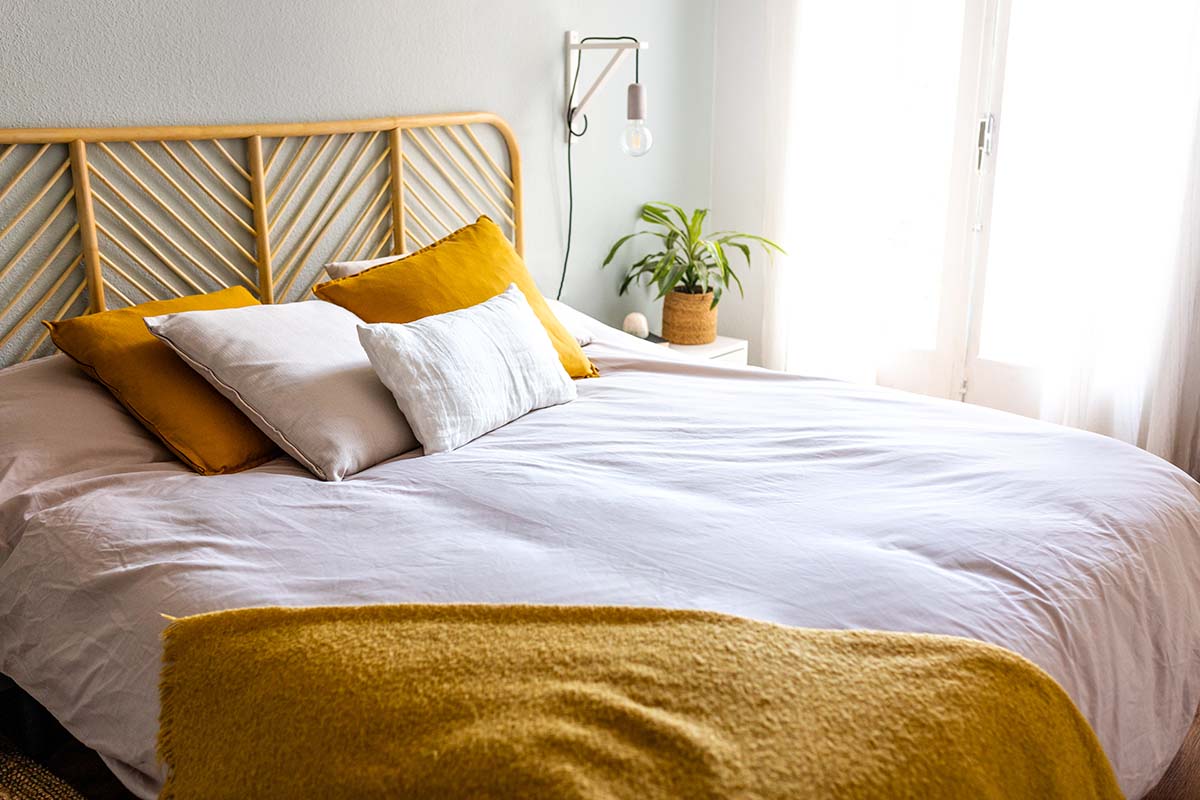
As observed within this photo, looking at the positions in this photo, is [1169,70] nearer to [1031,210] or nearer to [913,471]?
[1031,210]

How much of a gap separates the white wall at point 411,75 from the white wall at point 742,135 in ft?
0.19

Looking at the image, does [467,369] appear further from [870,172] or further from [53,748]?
[870,172]

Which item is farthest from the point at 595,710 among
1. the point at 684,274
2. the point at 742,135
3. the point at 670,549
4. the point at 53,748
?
the point at 742,135

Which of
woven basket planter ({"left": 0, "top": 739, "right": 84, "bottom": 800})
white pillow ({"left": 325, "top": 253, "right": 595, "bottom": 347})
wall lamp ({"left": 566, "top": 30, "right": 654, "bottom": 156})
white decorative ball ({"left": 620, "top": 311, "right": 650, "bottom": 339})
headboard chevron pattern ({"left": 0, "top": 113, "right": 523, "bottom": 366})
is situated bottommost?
woven basket planter ({"left": 0, "top": 739, "right": 84, "bottom": 800})

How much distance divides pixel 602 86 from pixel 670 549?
2178 millimetres

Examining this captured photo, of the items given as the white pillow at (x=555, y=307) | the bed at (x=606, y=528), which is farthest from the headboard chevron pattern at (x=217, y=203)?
the white pillow at (x=555, y=307)

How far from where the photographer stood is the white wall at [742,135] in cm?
368

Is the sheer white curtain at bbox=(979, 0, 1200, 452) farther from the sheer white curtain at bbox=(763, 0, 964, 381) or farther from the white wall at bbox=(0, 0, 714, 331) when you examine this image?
the white wall at bbox=(0, 0, 714, 331)

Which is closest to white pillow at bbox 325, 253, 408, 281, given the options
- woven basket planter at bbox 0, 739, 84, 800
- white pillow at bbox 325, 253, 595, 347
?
white pillow at bbox 325, 253, 595, 347

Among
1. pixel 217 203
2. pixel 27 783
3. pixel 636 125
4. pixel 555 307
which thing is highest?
pixel 636 125

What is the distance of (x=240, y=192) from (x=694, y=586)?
162 centimetres

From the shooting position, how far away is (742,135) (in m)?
3.78

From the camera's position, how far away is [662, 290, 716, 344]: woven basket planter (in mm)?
3434

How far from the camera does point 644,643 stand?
127 cm
